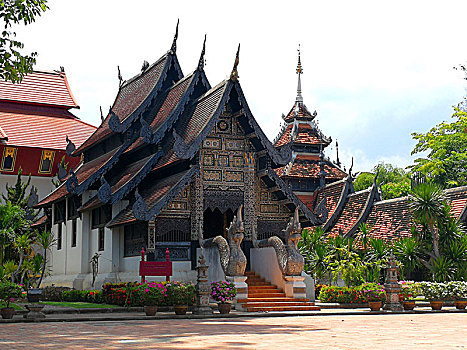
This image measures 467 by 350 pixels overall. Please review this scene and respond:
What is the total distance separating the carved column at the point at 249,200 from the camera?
22.0 metres

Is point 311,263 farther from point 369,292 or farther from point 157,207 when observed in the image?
Result: point 157,207

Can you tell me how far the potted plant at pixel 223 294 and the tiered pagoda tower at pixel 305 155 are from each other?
19.0 m

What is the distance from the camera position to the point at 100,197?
2045 cm

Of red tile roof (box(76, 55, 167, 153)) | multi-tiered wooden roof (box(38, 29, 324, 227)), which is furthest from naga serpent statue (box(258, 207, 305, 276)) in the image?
red tile roof (box(76, 55, 167, 153))

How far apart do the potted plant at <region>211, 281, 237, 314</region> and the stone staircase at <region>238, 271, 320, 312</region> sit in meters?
0.70

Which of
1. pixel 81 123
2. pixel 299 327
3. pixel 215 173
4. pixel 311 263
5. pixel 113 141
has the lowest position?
pixel 299 327

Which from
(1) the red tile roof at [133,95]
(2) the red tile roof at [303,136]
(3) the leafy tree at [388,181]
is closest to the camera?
(1) the red tile roof at [133,95]

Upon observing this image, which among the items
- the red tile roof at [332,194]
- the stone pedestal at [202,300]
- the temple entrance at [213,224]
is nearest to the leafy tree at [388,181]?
the red tile roof at [332,194]

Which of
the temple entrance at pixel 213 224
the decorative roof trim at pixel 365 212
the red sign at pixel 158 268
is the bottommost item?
the red sign at pixel 158 268

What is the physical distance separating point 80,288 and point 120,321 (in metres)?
9.36

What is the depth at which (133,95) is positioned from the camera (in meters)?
27.3

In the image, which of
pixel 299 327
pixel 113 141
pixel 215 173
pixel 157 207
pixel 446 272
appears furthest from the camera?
pixel 113 141

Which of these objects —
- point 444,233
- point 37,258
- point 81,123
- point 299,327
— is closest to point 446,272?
point 444,233

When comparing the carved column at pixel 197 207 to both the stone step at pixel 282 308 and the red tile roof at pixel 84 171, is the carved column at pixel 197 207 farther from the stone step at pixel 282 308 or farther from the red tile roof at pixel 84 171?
the red tile roof at pixel 84 171
